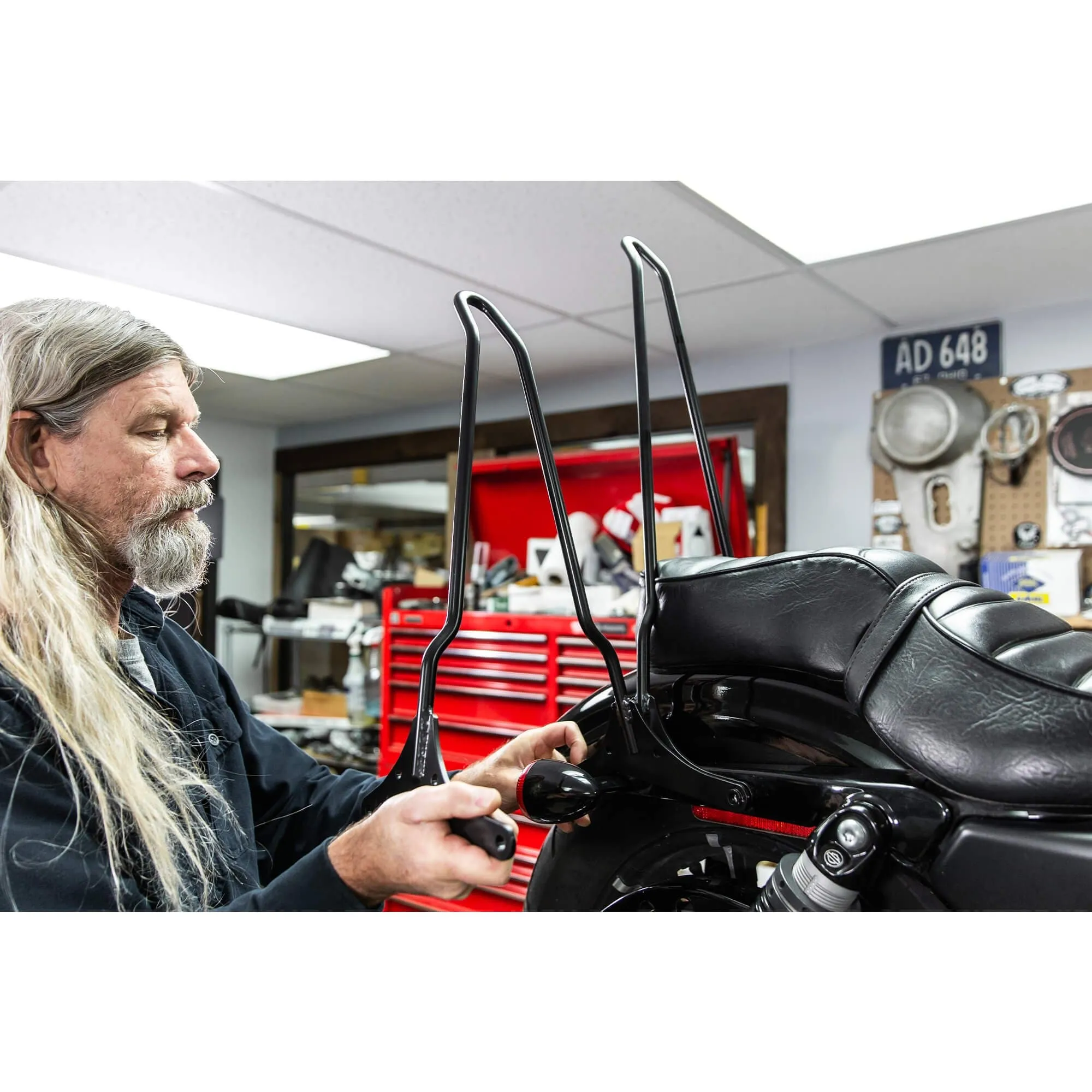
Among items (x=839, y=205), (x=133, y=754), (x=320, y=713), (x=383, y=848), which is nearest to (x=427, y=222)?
(x=839, y=205)

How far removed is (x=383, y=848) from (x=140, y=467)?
1.59ft

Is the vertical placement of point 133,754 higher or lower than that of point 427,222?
lower

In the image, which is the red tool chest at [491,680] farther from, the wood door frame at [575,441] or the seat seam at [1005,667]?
the seat seam at [1005,667]

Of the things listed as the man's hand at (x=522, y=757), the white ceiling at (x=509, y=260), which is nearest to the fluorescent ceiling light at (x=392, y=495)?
the white ceiling at (x=509, y=260)

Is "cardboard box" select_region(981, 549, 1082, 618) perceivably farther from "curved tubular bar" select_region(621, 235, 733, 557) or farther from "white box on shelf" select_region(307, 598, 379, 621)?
"white box on shelf" select_region(307, 598, 379, 621)

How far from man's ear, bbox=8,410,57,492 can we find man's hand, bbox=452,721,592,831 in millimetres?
489

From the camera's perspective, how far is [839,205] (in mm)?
1850

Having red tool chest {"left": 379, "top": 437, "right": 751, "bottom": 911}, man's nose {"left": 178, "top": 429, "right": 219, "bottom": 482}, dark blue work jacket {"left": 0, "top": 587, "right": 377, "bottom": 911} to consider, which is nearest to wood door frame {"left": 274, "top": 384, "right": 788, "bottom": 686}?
red tool chest {"left": 379, "top": 437, "right": 751, "bottom": 911}

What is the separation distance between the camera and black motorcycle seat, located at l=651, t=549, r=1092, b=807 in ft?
1.65

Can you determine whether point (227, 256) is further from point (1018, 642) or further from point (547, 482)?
point (1018, 642)

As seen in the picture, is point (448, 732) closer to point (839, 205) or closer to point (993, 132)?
point (839, 205)

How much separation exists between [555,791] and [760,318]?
2.28 metres

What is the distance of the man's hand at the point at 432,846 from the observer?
0.53m

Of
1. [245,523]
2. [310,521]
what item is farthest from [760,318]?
[245,523]
